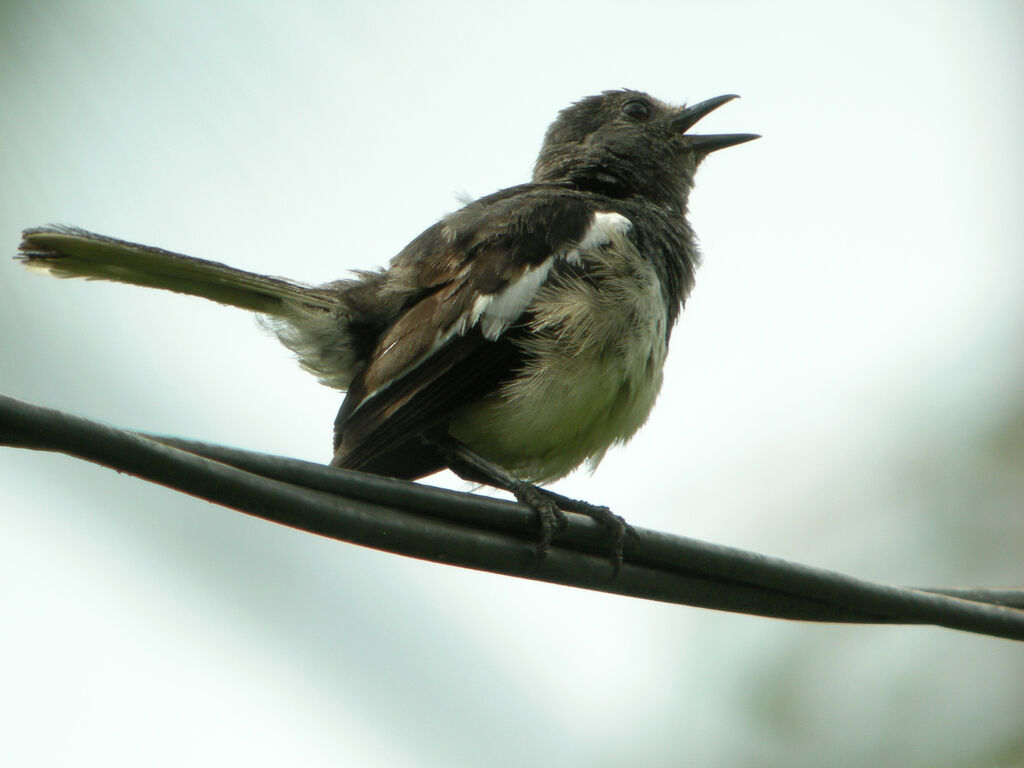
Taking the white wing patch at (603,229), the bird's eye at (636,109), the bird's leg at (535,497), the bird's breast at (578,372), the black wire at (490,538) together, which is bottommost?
the black wire at (490,538)

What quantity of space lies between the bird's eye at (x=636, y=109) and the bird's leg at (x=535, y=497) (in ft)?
8.74

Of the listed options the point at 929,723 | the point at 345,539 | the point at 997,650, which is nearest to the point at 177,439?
the point at 345,539

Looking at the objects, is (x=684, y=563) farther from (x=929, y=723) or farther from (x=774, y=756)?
(x=929, y=723)

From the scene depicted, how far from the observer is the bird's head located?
18.6 feet

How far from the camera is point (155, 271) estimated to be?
426 centimetres

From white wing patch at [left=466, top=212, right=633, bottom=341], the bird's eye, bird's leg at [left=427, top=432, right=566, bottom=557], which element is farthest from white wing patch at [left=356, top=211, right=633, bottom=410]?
the bird's eye

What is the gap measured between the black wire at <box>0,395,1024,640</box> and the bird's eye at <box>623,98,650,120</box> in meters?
3.73

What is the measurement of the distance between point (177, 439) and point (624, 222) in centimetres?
279

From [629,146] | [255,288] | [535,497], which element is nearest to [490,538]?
[535,497]

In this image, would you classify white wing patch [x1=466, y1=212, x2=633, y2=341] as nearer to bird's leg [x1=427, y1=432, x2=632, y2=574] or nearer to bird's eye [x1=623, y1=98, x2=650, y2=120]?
bird's leg [x1=427, y1=432, x2=632, y2=574]

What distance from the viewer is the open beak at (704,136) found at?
6.08 m

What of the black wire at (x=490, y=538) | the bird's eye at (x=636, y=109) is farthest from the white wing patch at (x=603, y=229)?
the bird's eye at (x=636, y=109)

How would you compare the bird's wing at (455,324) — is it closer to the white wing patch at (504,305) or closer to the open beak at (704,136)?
the white wing patch at (504,305)

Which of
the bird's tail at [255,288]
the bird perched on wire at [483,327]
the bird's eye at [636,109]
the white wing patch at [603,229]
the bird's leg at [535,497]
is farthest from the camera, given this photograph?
the bird's eye at [636,109]
